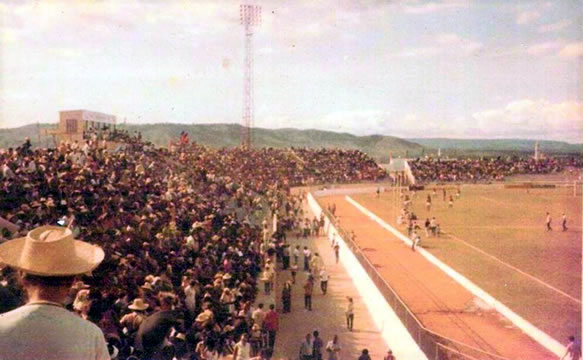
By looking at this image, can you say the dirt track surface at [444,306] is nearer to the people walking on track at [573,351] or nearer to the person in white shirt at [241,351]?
the people walking on track at [573,351]

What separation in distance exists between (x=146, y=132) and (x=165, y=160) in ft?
512

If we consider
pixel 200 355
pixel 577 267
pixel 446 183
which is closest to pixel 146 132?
pixel 446 183

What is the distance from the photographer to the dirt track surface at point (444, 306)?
13.2 metres

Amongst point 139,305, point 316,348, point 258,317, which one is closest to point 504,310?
point 316,348

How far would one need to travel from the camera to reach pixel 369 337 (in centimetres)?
1391

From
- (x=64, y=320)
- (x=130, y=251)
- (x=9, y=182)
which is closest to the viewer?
(x=64, y=320)

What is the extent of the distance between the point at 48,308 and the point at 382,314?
12.7 m

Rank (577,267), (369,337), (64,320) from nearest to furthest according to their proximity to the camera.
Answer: (64,320)
(369,337)
(577,267)

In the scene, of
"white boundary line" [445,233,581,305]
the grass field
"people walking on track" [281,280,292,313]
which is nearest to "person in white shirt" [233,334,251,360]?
"people walking on track" [281,280,292,313]

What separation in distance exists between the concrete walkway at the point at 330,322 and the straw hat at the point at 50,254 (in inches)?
387

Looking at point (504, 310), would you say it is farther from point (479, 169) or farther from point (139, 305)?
point (479, 169)

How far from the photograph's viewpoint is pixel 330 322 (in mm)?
15086

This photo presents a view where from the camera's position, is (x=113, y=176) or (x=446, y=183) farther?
(x=446, y=183)

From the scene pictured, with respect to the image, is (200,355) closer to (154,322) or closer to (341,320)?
(154,322)
